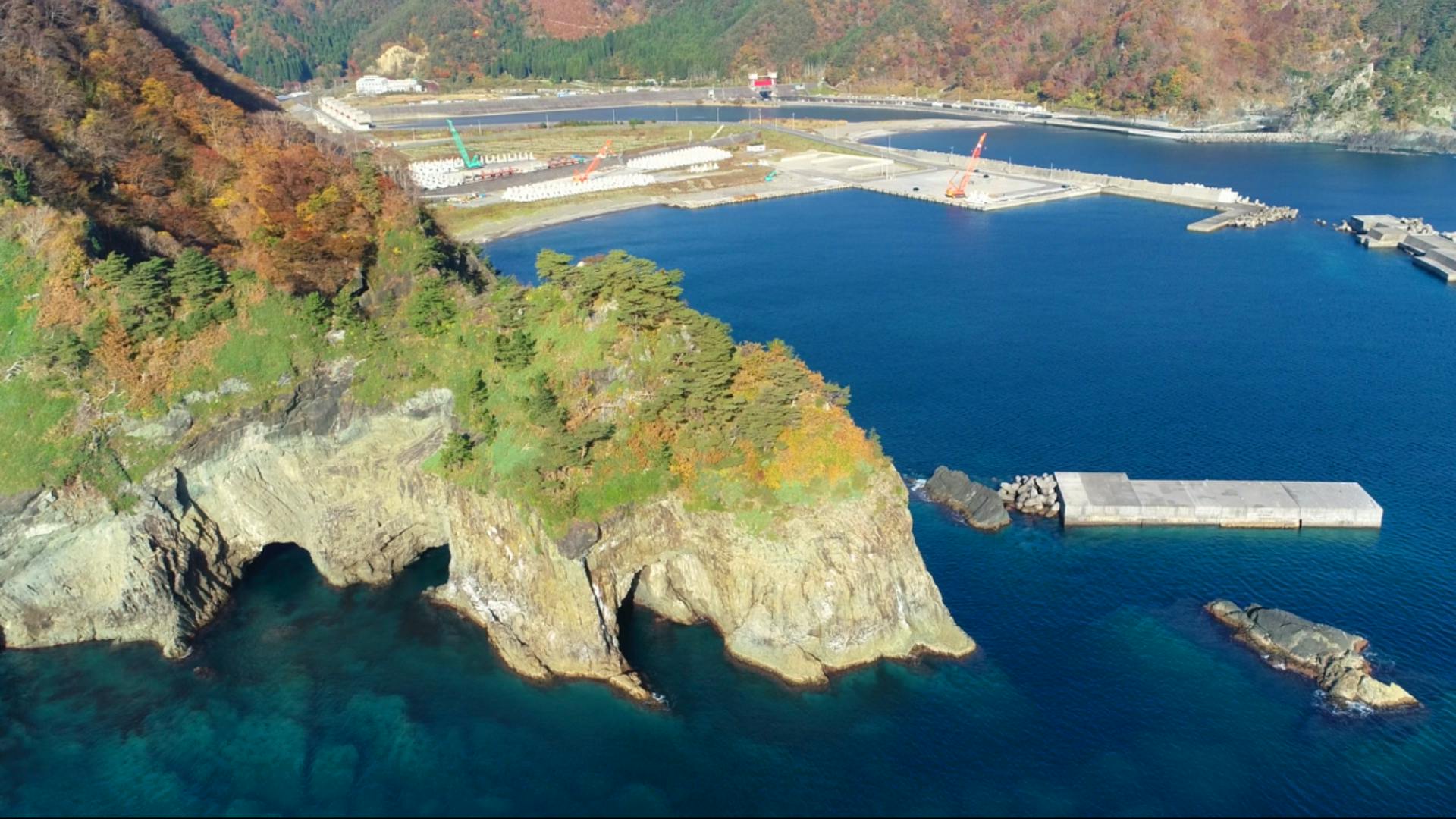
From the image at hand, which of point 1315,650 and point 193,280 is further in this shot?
point 193,280

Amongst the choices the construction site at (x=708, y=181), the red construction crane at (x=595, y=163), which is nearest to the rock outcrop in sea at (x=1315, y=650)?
the construction site at (x=708, y=181)

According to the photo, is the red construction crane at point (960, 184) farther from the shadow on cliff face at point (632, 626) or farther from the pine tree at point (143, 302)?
the pine tree at point (143, 302)

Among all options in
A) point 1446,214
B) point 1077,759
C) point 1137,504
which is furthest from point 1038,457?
point 1446,214

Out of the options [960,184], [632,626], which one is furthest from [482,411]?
[960,184]

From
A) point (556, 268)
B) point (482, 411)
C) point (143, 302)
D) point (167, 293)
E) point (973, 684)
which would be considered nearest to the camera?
point (973, 684)

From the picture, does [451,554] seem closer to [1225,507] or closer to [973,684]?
[973,684]

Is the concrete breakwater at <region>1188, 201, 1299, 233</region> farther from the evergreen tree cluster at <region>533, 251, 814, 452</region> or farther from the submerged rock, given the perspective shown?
the evergreen tree cluster at <region>533, 251, 814, 452</region>

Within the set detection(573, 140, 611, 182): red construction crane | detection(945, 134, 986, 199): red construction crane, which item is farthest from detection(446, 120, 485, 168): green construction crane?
detection(945, 134, 986, 199): red construction crane
